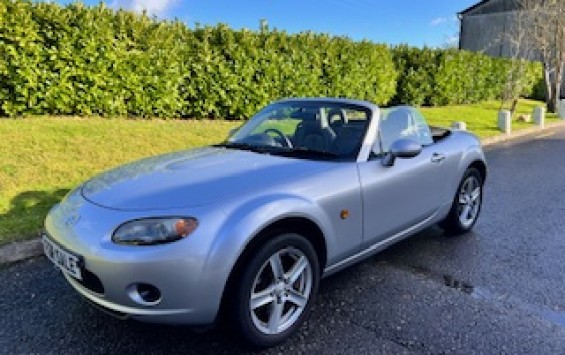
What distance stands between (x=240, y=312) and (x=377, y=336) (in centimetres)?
90

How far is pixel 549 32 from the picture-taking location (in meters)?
19.3

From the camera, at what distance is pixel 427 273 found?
3.79 meters

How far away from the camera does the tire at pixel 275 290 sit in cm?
251

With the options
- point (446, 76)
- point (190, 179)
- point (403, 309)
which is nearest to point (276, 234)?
point (190, 179)

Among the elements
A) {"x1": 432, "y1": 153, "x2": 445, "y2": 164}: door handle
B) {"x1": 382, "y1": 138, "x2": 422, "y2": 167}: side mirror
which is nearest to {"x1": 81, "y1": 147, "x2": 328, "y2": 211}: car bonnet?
{"x1": 382, "y1": 138, "x2": 422, "y2": 167}: side mirror

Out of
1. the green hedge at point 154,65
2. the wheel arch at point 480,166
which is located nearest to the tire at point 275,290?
the wheel arch at point 480,166

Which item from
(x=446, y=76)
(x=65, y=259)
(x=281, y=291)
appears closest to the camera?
(x=65, y=259)

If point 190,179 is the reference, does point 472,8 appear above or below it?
above

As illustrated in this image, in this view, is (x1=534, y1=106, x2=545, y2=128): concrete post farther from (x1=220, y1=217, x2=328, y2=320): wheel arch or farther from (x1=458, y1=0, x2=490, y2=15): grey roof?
(x1=458, y1=0, x2=490, y2=15): grey roof

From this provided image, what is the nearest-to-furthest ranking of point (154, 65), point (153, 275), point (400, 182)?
point (153, 275), point (400, 182), point (154, 65)

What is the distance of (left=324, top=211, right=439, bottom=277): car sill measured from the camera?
313cm

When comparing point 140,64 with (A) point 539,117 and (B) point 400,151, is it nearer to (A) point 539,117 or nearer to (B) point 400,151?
(B) point 400,151

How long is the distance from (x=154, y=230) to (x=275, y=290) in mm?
785

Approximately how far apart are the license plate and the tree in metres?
20.7
